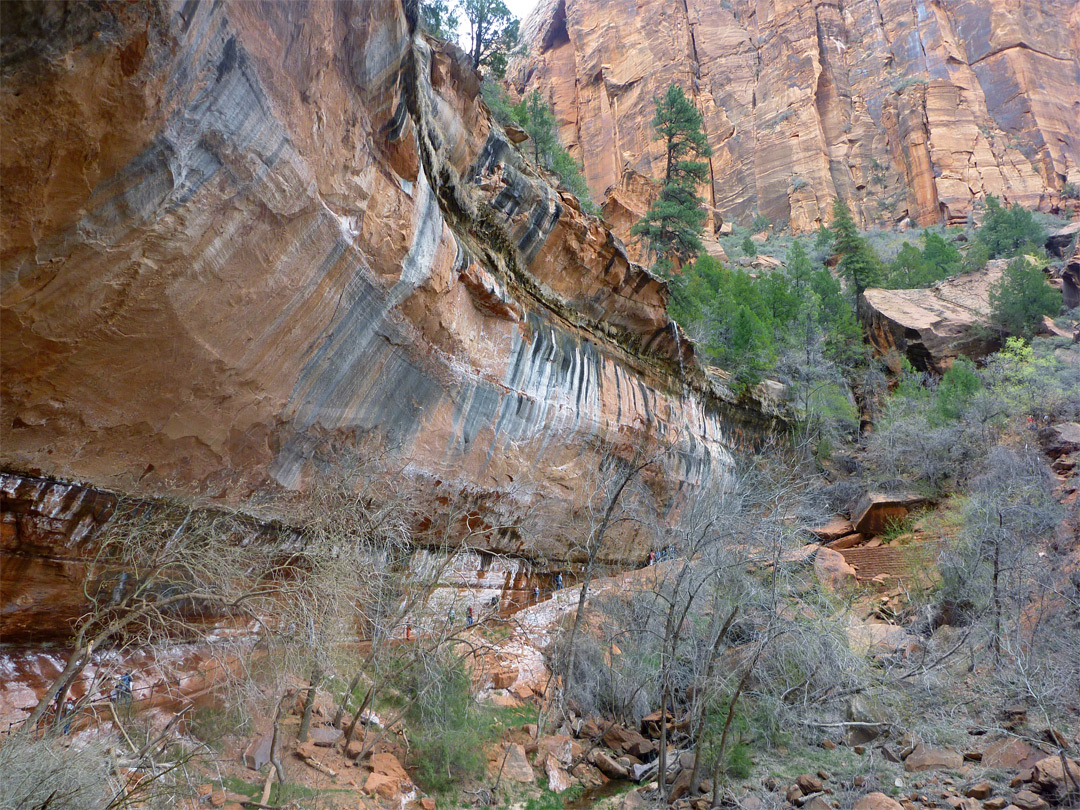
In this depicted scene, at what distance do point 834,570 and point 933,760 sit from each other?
756 cm

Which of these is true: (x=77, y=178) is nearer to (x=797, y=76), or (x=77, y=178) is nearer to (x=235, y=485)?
(x=235, y=485)

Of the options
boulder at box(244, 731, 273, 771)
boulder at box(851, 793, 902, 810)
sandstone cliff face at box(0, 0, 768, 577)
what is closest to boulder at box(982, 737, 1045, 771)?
boulder at box(851, 793, 902, 810)

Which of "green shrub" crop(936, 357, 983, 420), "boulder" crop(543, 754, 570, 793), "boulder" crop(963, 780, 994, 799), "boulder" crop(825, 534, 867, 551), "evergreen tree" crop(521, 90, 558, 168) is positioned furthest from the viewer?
"evergreen tree" crop(521, 90, 558, 168)

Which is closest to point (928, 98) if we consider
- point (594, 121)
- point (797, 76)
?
point (797, 76)

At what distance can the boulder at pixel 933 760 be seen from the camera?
814 centimetres

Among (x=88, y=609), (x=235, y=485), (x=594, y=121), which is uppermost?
(x=594, y=121)

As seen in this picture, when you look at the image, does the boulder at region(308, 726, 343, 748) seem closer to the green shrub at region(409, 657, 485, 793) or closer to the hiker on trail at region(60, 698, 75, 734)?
the green shrub at region(409, 657, 485, 793)

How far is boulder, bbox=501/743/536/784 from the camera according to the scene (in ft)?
30.1

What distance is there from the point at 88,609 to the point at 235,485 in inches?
83.1

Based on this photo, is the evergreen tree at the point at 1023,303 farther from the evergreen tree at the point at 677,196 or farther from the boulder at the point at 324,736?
the boulder at the point at 324,736

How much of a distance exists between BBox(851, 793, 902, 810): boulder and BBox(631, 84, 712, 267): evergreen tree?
73.4ft

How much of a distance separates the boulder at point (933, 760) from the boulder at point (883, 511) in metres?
11.4

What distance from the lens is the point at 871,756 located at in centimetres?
835

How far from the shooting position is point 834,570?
50.9 feet
